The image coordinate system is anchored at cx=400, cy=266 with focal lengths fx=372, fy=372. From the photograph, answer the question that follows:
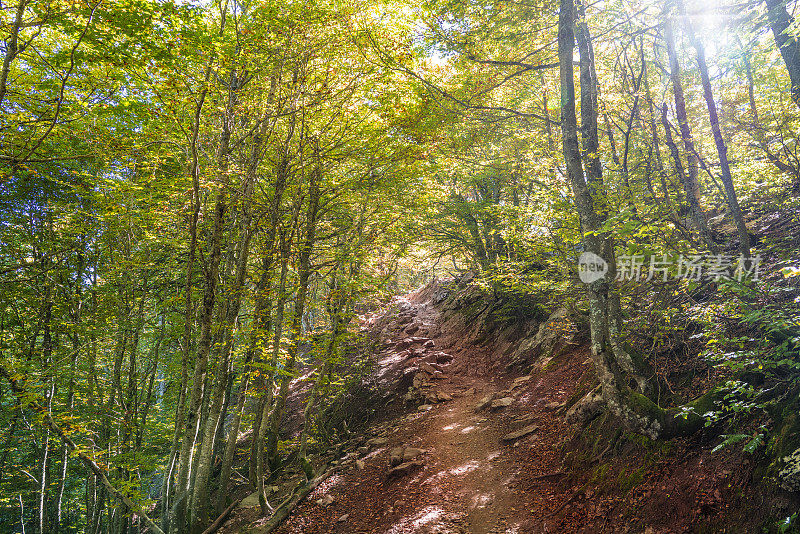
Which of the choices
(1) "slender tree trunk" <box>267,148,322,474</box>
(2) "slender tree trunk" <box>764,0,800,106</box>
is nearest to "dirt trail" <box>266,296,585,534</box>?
(1) "slender tree trunk" <box>267,148,322,474</box>

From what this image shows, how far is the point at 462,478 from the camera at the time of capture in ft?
22.0

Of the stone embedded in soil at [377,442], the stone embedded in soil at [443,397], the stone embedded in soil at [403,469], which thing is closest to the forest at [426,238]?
the stone embedded in soil at [403,469]

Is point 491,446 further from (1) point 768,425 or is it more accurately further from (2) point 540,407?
(1) point 768,425

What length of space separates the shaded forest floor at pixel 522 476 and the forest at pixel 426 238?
46 mm

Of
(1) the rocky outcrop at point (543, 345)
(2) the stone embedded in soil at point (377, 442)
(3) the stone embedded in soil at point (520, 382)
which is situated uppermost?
(1) the rocky outcrop at point (543, 345)

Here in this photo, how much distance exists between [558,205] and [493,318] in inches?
318

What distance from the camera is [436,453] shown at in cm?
788

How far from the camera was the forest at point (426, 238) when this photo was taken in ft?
14.9

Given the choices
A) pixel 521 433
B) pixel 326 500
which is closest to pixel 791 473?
pixel 521 433

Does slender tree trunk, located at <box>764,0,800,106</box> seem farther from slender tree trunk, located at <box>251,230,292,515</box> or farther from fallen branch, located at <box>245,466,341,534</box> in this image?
fallen branch, located at <box>245,466,341,534</box>

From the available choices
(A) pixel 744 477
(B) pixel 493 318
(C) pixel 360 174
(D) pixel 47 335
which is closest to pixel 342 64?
(C) pixel 360 174

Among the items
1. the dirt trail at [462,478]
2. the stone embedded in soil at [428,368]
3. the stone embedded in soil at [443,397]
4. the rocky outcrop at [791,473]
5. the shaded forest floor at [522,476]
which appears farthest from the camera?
the stone embedded in soil at [428,368]

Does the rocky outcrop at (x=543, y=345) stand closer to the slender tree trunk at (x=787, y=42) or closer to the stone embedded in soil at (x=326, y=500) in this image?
the slender tree trunk at (x=787, y=42)

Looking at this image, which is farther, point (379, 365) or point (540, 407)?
point (379, 365)
